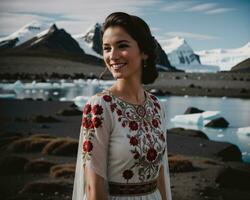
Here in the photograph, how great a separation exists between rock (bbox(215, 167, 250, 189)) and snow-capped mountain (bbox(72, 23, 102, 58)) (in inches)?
59.8

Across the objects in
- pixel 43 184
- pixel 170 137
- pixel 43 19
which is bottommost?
pixel 43 184

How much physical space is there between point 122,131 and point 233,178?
2.91 metres

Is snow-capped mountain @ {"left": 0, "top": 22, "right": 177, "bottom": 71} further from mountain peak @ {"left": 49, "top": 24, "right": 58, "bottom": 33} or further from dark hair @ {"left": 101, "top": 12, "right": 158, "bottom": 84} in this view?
dark hair @ {"left": 101, "top": 12, "right": 158, "bottom": 84}

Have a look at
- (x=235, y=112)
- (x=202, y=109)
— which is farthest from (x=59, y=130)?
(x=235, y=112)

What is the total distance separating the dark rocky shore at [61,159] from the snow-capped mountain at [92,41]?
55 cm

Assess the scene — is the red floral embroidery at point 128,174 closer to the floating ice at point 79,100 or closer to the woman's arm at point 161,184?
the woman's arm at point 161,184

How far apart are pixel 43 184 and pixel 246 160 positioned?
1756 millimetres

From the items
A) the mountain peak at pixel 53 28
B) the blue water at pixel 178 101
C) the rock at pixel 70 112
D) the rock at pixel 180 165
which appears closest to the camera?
the rock at pixel 180 165

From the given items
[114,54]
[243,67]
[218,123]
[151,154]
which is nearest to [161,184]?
[151,154]

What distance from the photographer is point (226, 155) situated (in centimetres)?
391

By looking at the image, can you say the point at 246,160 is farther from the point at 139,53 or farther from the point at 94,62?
the point at 139,53

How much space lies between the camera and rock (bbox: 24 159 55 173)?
3.96 meters

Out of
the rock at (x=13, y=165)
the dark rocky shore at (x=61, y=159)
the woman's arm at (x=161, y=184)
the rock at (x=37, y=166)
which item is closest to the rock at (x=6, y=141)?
the dark rocky shore at (x=61, y=159)

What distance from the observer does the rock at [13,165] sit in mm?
4007
